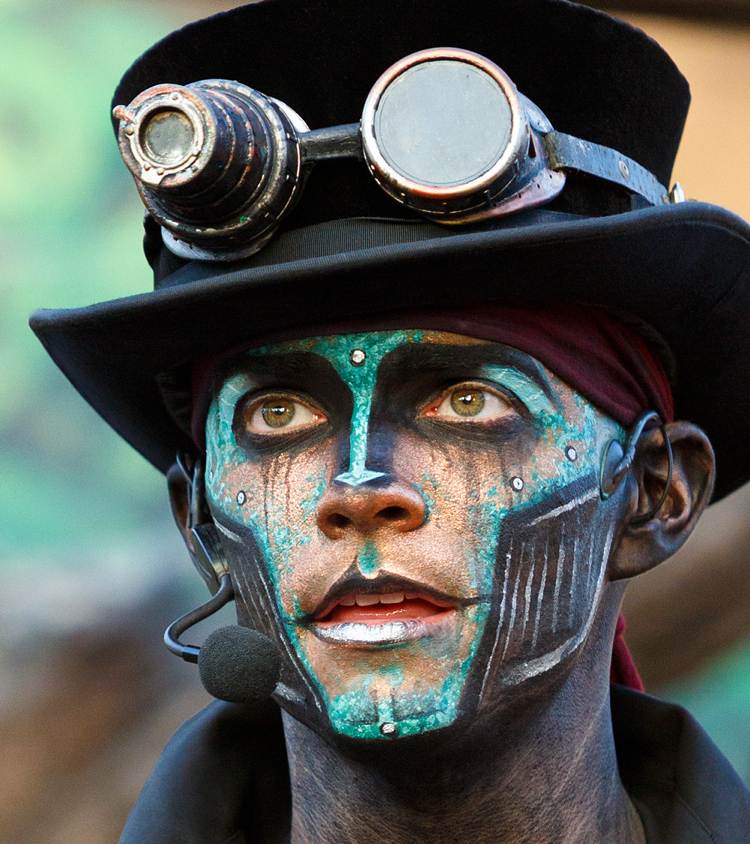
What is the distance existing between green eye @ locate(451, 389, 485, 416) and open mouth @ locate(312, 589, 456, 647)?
331 mm

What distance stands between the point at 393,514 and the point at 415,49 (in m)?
0.81

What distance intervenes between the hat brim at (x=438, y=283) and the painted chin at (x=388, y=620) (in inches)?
18.4

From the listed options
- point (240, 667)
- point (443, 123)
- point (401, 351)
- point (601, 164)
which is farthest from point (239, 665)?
point (601, 164)

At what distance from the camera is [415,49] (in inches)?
105

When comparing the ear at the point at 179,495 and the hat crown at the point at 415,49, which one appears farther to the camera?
the ear at the point at 179,495

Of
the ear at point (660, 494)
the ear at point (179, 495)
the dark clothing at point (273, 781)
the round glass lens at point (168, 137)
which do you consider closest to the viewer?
the round glass lens at point (168, 137)

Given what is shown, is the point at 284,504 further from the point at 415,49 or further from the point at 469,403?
the point at 415,49

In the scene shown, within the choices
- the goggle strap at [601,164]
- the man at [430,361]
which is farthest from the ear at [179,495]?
the goggle strap at [601,164]

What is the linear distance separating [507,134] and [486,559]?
2.24 feet

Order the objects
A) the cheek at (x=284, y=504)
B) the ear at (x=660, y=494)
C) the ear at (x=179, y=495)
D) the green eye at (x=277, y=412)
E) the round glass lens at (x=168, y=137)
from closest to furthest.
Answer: the round glass lens at (x=168, y=137) < the cheek at (x=284, y=504) < the green eye at (x=277, y=412) < the ear at (x=660, y=494) < the ear at (x=179, y=495)

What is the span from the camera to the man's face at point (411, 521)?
97.1 inches

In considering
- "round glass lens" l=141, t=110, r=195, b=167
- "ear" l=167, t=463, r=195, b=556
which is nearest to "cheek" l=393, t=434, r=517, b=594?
"round glass lens" l=141, t=110, r=195, b=167

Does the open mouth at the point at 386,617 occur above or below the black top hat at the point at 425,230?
below

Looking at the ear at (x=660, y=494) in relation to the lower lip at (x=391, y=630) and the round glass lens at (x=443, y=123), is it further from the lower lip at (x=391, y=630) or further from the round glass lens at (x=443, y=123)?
the round glass lens at (x=443, y=123)
